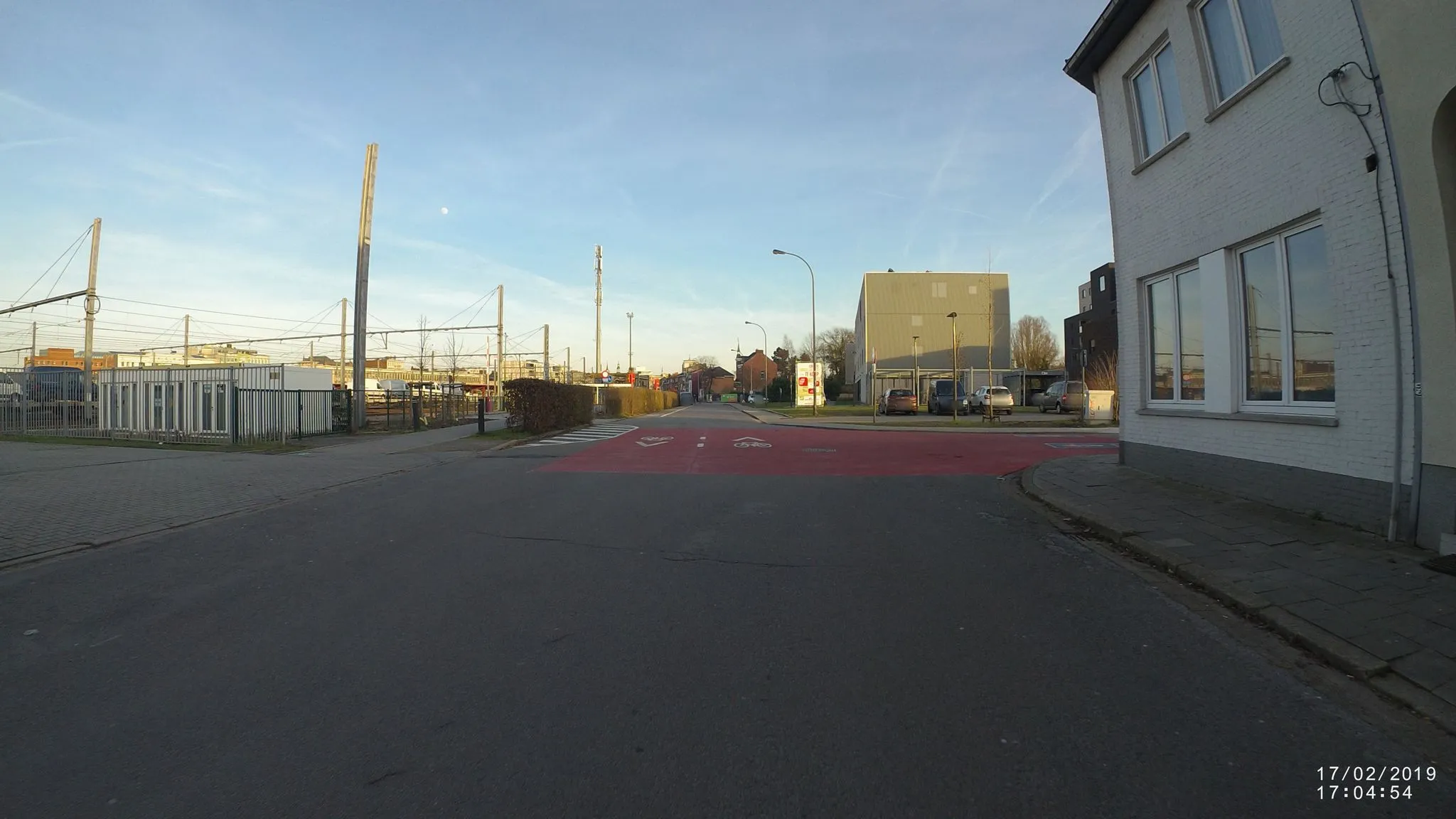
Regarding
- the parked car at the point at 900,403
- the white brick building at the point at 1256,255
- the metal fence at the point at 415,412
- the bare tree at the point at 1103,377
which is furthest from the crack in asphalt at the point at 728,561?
the parked car at the point at 900,403

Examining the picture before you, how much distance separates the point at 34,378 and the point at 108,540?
23.7 metres

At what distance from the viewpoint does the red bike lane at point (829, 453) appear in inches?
536

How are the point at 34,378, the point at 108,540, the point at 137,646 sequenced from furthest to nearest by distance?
1. the point at 34,378
2. the point at 108,540
3. the point at 137,646

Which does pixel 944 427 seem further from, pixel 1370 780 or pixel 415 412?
pixel 1370 780

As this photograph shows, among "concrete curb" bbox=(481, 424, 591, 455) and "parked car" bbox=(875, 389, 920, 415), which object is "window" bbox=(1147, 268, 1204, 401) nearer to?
"concrete curb" bbox=(481, 424, 591, 455)

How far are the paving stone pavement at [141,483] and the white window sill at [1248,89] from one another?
12701mm

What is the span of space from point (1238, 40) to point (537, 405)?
20252mm

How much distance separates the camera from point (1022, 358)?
264 feet

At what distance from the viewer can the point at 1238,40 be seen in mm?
8297

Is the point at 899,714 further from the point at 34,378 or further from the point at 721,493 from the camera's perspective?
the point at 34,378

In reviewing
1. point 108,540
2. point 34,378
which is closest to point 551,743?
point 108,540

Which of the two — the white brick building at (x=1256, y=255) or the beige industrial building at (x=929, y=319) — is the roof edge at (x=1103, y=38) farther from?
the beige industrial building at (x=929, y=319)

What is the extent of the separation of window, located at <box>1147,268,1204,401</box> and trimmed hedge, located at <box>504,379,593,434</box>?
59.5 feet

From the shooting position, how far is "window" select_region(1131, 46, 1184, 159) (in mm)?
9828
